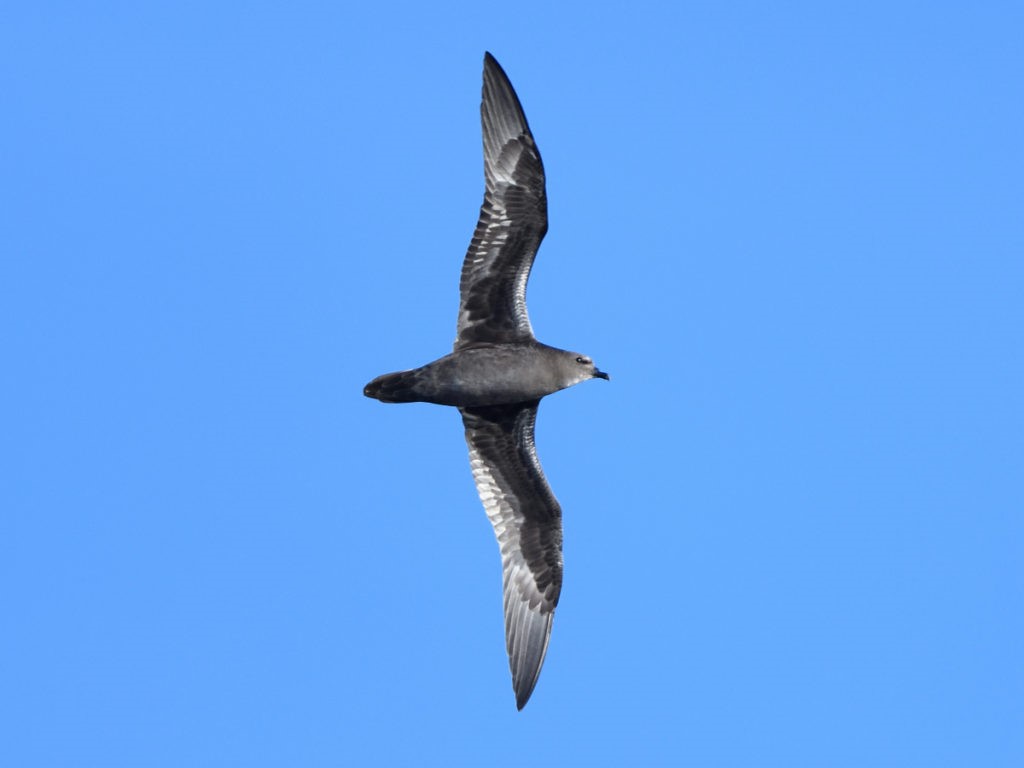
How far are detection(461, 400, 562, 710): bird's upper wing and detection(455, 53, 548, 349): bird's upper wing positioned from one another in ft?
5.14

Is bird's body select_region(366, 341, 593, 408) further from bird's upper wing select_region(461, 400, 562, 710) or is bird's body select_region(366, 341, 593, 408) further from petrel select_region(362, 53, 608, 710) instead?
bird's upper wing select_region(461, 400, 562, 710)

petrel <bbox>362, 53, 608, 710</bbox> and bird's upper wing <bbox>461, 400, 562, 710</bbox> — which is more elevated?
petrel <bbox>362, 53, 608, 710</bbox>

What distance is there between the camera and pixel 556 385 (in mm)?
24250

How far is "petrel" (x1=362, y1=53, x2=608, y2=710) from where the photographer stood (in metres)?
23.7

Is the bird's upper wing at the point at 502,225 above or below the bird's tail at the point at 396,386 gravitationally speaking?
above

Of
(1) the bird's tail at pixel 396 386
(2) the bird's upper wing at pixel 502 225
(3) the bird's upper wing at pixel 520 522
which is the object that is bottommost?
(3) the bird's upper wing at pixel 520 522

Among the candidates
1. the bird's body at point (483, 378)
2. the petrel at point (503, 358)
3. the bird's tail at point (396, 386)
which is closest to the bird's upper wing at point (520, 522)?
the petrel at point (503, 358)

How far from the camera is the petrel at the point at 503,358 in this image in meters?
23.7

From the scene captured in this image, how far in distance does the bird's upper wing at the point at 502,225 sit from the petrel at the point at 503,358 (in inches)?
0.6

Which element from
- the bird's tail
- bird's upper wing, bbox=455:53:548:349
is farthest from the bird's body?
bird's upper wing, bbox=455:53:548:349

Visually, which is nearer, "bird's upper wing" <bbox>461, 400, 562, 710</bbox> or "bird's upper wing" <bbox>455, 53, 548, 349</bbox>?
"bird's upper wing" <bbox>455, 53, 548, 349</bbox>

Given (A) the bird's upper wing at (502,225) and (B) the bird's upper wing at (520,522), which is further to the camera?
(B) the bird's upper wing at (520,522)

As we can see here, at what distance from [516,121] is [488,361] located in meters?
3.69

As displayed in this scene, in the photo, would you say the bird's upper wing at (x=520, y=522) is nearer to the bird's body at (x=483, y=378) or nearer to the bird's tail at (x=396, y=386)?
the bird's body at (x=483, y=378)
